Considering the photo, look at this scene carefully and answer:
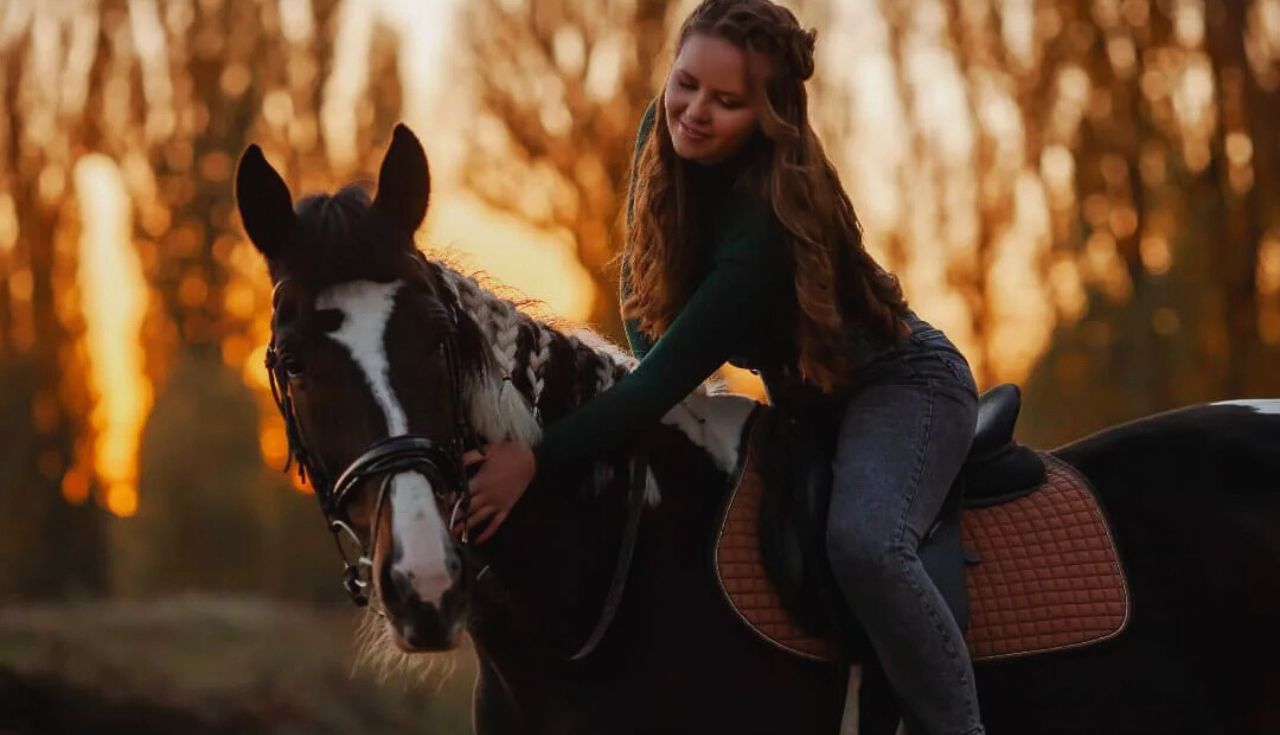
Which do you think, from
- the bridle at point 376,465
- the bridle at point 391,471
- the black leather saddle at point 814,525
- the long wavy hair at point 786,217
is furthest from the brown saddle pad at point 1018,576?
the bridle at point 376,465

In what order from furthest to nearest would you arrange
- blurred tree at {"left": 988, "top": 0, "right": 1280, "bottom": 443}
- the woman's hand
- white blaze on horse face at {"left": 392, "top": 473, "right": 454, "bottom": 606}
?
blurred tree at {"left": 988, "top": 0, "right": 1280, "bottom": 443}, the woman's hand, white blaze on horse face at {"left": 392, "top": 473, "right": 454, "bottom": 606}

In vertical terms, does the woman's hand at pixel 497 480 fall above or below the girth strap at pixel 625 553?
above

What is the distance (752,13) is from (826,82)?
15748 mm

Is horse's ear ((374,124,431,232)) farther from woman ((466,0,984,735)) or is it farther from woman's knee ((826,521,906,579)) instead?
woman's knee ((826,521,906,579))

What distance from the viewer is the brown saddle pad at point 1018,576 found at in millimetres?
3547

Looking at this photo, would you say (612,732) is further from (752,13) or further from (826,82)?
(826,82)

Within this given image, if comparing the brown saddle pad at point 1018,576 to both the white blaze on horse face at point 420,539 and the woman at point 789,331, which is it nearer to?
the woman at point 789,331

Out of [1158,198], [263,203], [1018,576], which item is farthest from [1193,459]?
[1158,198]

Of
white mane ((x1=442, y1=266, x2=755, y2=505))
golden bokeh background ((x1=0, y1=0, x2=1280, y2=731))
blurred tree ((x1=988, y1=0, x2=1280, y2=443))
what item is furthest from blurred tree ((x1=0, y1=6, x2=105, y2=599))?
white mane ((x1=442, y1=266, x2=755, y2=505))

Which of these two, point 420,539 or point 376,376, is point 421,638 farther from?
point 376,376

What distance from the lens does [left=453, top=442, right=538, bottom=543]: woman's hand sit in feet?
11.0

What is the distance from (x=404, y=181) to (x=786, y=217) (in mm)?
787

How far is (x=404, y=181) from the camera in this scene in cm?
345

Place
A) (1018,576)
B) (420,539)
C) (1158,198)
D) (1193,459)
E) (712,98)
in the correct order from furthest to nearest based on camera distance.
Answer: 1. (1158,198)
2. (1193,459)
3. (1018,576)
4. (712,98)
5. (420,539)
